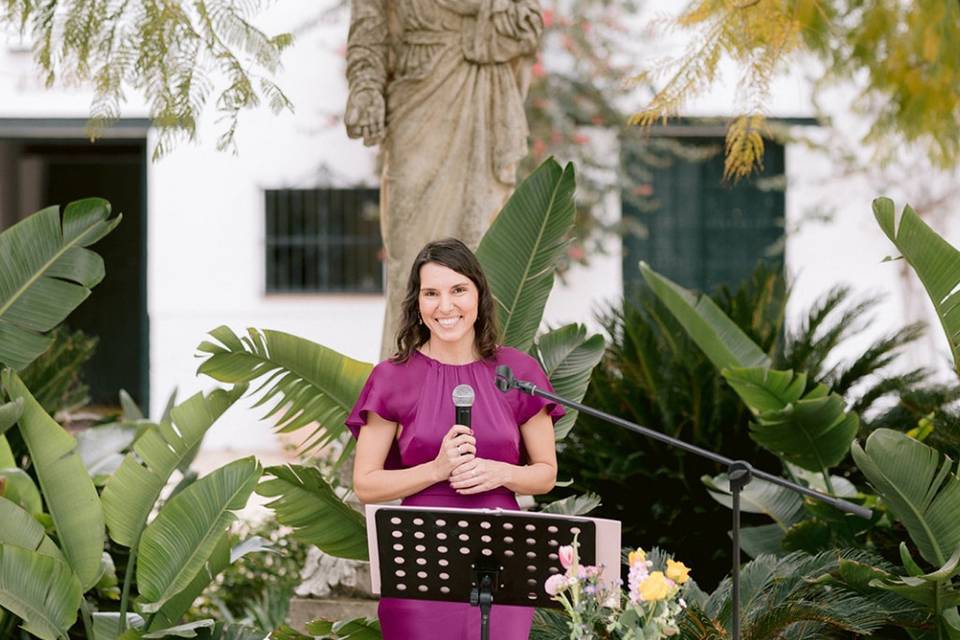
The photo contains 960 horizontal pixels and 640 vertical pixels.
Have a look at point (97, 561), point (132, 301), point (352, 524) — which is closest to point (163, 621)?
point (97, 561)

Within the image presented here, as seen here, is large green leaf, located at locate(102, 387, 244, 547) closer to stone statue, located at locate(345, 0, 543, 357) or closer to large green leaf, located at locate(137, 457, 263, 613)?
large green leaf, located at locate(137, 457, 263, 613)

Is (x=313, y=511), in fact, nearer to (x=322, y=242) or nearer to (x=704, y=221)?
(x=322, y=242)

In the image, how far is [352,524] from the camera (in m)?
4.76

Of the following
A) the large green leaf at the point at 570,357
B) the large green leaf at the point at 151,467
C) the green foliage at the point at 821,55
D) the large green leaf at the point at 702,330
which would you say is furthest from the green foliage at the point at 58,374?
the green foliage at the point at 821,55

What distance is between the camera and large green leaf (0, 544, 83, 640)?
14.7ft

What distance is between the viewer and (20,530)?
15.7 ft

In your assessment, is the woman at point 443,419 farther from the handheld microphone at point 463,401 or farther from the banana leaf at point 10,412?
the banana leaf at point 10,412

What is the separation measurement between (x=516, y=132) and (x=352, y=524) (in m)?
1.76

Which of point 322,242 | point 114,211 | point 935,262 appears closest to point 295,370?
point 935,262

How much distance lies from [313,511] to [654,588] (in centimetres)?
197

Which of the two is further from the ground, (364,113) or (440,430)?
(364,113)

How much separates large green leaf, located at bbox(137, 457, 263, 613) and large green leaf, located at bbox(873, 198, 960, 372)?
2.33 m

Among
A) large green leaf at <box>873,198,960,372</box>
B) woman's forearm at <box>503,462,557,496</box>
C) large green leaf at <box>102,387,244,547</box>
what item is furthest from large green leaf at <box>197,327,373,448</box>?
large green leaf at <box>873,198,960,372</box>

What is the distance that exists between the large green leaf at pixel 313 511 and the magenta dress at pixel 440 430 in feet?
2.91
